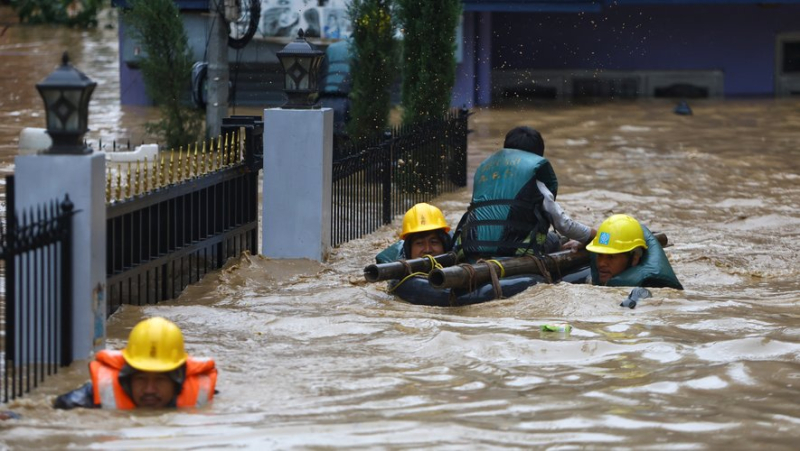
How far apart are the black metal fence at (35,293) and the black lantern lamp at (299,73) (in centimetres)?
464

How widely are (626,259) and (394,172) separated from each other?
5955 mm

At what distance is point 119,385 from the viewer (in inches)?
281

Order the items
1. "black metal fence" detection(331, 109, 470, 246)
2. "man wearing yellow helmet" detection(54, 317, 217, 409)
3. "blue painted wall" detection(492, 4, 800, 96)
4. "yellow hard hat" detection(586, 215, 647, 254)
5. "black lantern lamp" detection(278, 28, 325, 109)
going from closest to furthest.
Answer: "man wearing yellow helmet" detection(54, 317, 217, 409) < "yellow hard hat" detection(586, 215, 647, 254) < "black lantern lamp" detection(278, 28, 325, 109) < "black metal fence" detection(331, 109, 470, 246) < "blue painted wall" detection(492, 4, 800, 96)

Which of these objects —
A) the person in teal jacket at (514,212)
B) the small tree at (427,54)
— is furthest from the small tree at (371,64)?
the person in teal jacket at (514,212)

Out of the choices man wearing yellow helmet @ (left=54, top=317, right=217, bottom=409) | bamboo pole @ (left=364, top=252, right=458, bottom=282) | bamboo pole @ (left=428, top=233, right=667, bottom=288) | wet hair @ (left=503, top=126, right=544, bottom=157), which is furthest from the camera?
wet hair @ (left=503, top=126, right=544, bottom=157)

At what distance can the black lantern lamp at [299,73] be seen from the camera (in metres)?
12.4

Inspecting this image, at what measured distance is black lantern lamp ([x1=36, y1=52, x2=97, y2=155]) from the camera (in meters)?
7.89

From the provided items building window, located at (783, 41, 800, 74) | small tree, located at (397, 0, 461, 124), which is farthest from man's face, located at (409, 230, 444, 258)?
building window, located at (783, 41, 800, 74)

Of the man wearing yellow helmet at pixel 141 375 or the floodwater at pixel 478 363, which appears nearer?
the floodwater at pixel 478 363

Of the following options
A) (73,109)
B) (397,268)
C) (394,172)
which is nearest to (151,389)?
(73,109)

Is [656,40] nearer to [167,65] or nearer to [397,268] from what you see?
[167,65]

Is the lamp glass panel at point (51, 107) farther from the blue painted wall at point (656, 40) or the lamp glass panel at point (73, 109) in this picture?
the blue painted wall at point (656, 40)

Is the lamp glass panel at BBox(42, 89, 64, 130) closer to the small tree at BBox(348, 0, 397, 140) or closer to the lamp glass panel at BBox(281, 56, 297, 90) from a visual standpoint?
the lamp glass panel at BBox(281, 56, 297, 90)

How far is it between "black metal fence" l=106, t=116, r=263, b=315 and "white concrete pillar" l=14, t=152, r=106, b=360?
941mm
